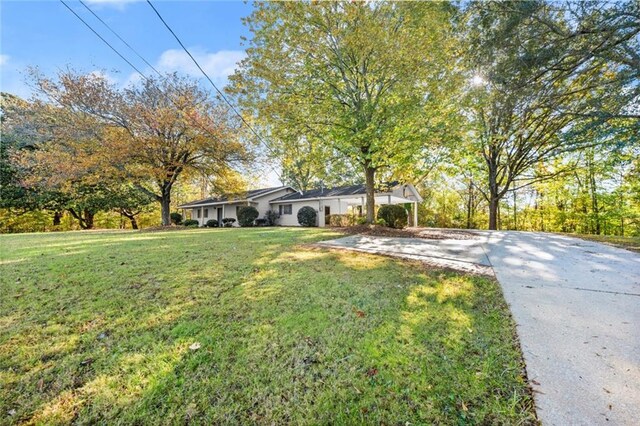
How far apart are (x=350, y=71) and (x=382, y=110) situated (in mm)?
2388

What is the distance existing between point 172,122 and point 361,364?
1700cm

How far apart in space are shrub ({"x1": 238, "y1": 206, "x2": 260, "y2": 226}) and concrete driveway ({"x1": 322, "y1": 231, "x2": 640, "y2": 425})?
1684cm

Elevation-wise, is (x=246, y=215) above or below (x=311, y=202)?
below

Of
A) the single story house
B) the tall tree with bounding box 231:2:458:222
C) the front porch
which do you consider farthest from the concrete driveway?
the front porch

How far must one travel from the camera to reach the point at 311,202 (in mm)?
21891

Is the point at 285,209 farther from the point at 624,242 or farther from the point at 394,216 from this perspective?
the point at 624,242

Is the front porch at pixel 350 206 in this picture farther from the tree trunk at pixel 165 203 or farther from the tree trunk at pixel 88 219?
the tree trunk at pixel 88 219

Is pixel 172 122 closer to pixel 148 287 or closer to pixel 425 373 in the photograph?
pixel 148 287

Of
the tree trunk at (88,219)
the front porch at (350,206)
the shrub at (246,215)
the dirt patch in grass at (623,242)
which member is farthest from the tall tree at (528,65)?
the tree trunk at (88,219)

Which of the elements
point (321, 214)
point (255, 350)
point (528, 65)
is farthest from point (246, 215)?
point (255, 350)

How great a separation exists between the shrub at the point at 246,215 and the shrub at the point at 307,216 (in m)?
3.88

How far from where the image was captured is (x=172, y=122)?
15.1 meters

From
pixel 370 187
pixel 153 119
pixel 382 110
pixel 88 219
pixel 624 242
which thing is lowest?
pixel 624 242

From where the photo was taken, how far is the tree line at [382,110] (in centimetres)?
605
